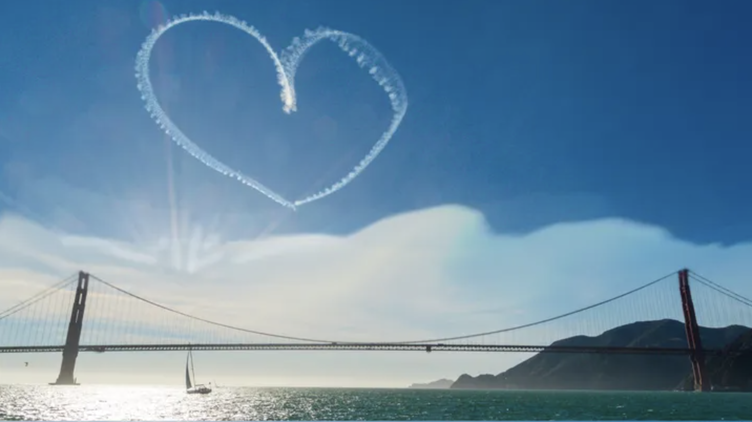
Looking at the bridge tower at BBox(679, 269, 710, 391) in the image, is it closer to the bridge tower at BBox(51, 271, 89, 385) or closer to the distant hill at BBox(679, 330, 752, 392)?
the distant hill at BBox(679, 330, 752, 392)

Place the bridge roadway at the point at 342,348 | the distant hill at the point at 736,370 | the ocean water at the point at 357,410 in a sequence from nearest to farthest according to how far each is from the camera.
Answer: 1. the ocean water at the point at 357,410
2. the bridge roadway at the point at 342,348
3. the distant hill at the point at 736,370

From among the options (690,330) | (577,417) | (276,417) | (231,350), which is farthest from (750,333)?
(276,417)

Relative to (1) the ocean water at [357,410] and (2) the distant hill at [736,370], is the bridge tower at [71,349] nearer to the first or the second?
(1) the ocean water at [357,410]

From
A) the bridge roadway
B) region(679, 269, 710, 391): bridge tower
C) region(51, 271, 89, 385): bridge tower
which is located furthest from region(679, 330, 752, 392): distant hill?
region(51, 271, 89, 385): bridge tower

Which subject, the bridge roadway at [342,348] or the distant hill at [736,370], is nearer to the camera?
the bridge roadway at [342,348]

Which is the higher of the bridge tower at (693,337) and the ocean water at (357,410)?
the bridge tower at (693,337)

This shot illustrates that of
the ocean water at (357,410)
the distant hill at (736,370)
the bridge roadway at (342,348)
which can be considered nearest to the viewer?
the ocean water at (357,410)

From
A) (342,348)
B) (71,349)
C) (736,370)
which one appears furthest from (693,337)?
(71,349)

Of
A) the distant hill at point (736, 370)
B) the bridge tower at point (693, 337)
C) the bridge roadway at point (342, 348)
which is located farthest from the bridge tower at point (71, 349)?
the distant hill at point (736, 370)

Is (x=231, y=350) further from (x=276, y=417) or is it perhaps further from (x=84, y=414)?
(x=276, y=417)
